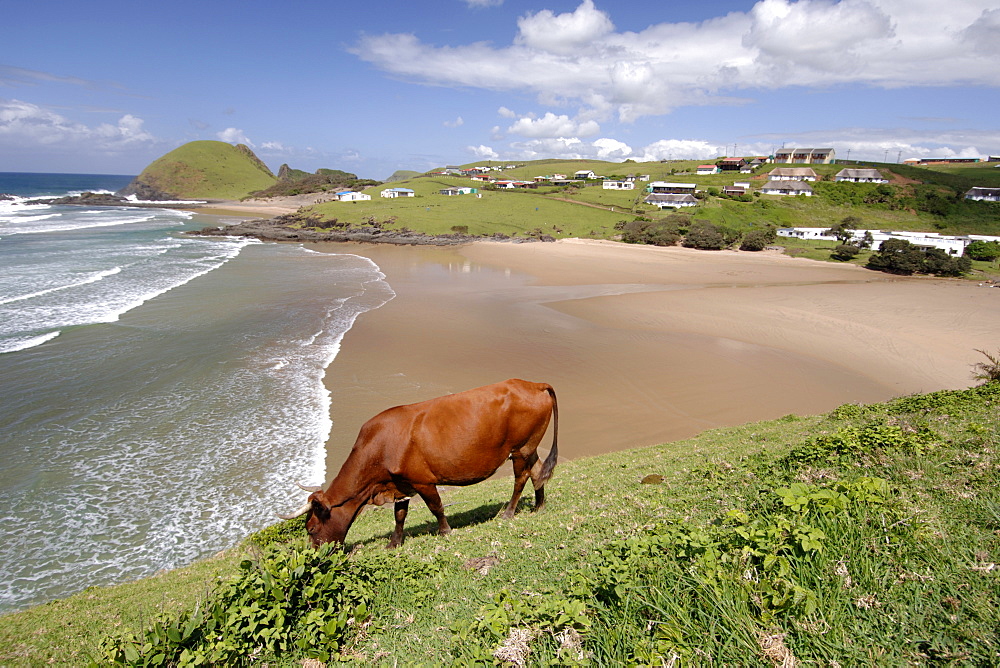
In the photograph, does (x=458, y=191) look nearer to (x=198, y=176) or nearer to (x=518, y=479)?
(x=198, y=176)

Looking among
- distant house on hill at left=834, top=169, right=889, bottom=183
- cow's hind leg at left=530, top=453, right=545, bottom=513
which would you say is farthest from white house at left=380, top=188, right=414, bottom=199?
cow's hind leg at left=530, top=453, right=545, bottom=513

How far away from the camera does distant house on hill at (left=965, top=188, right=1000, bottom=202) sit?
84000 mm

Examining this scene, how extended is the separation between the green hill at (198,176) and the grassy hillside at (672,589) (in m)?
159

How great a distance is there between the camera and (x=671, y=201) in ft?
280

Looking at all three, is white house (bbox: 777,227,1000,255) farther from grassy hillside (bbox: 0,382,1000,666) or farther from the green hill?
the green hill

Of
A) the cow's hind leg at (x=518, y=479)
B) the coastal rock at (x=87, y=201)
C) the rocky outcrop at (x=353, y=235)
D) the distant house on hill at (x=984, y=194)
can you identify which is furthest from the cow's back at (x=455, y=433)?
the coastal rock at (x=87, y=201)

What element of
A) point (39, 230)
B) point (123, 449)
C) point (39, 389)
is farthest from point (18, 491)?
point (39, 230)

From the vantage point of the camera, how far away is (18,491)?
12.8m

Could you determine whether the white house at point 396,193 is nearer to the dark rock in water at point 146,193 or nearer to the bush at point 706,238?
the bush at point 706,238

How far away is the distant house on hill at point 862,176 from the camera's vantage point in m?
101

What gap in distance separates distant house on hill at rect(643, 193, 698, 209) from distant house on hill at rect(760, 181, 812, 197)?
19.2 metres

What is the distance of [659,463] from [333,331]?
20.3m

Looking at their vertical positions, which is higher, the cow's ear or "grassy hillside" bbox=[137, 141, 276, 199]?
"grassy hillside" bbox=[137, 141, 276, 199]

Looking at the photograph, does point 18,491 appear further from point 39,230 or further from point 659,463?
point 39,230
